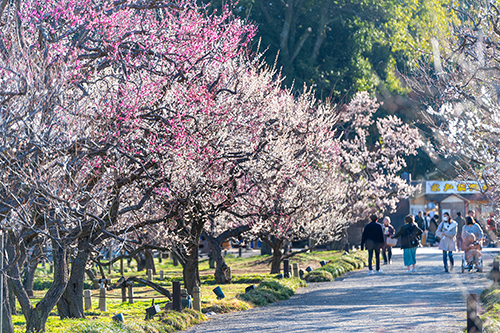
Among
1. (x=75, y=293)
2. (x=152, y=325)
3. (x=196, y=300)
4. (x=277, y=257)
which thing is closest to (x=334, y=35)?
(x=277, y=257)

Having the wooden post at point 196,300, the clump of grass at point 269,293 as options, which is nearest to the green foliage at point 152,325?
the wooden post at point 196,300

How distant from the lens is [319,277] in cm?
1969

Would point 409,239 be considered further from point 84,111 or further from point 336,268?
point 84,111

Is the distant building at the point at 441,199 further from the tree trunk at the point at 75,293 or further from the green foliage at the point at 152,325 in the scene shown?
the tree trunk at the point at 75,293

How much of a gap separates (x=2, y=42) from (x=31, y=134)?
1737 millimetres

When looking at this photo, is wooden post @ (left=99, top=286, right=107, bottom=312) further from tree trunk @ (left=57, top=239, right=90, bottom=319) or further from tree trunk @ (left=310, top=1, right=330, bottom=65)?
tree trunk @ (left=310, top=1, right=330, bottom=65)

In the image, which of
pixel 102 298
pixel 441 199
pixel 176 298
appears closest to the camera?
pixel 176 298

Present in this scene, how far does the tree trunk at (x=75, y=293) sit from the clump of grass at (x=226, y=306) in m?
2.56

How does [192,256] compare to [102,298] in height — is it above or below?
above

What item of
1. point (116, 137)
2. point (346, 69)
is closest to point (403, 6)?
point (346, 69)

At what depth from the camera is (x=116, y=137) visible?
33.3 feet

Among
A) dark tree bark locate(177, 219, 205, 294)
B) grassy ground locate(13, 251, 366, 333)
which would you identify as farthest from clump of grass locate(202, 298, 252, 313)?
dark tree bark locate(177, 219, 205, 294)

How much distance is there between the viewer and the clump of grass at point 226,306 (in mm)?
13617

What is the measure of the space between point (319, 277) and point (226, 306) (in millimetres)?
6453
